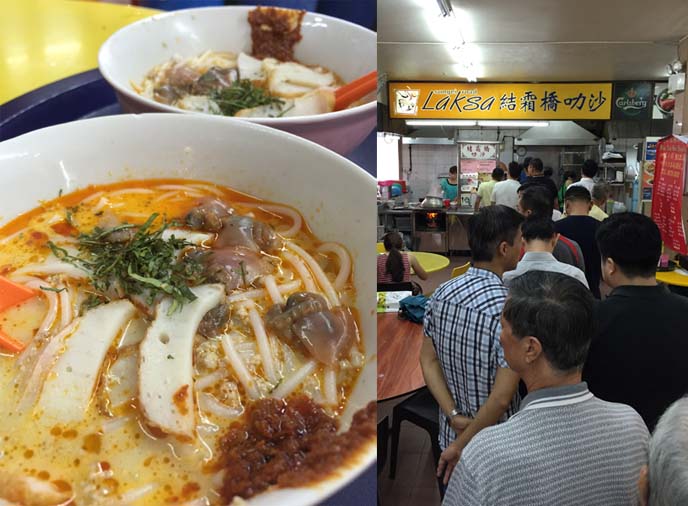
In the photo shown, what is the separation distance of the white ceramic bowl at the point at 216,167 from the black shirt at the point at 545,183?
468mm

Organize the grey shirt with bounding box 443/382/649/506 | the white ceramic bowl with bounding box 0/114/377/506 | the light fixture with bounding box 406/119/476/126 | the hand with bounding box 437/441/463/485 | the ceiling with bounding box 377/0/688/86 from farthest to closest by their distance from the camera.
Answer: the light fixture with bounding box 406/119/476/126 → the ceiling with bounding box 377/0/688/86 → the hand with bounding box 437/441/463/485 → the grey shirt with bounding box 443/382/649/506 → the white ceramic bowl with bounding box 0/114/377/506

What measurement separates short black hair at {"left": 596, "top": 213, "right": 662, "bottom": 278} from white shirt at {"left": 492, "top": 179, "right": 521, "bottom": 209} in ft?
0.67

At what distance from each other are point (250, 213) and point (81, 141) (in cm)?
29

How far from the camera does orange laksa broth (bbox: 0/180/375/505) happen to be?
0.70 m

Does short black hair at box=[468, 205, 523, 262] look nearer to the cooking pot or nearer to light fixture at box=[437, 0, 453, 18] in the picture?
the cooking pot

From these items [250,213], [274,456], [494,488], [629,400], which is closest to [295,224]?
[250,213]

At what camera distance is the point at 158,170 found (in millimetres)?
848

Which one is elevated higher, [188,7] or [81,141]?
[188,7]

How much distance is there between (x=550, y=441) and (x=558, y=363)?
0.15 meters

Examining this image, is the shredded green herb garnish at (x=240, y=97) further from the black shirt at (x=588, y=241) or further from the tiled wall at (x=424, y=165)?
the black shirt at (x=588, y=241)

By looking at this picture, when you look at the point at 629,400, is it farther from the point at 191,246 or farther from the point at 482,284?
the point at 191,246

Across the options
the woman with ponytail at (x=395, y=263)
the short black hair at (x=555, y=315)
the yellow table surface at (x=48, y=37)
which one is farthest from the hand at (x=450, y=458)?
the yellow table surface at (x=48, y=37)

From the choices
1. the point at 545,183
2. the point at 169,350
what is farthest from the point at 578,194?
the point at 169,350

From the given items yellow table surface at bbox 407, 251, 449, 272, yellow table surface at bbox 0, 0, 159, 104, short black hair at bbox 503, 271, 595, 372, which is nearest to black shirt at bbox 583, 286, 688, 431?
short black hair at bbox 503, 271, 595, 372
